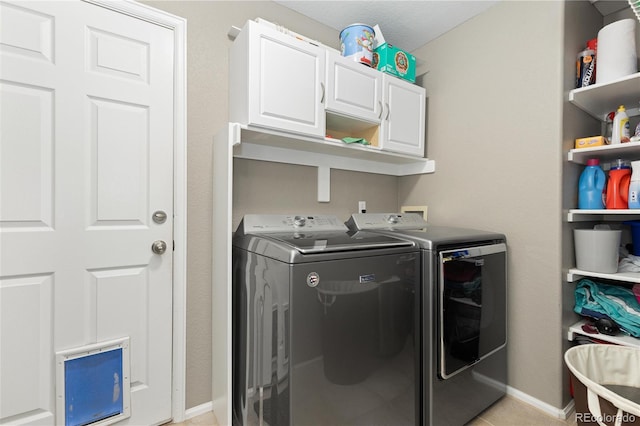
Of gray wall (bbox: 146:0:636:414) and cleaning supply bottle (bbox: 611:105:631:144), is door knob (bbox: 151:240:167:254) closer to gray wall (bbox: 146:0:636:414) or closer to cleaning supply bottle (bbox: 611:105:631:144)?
gray wall (bbox: 146:0:636:414)

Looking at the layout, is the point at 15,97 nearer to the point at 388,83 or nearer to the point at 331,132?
the point at 331,132

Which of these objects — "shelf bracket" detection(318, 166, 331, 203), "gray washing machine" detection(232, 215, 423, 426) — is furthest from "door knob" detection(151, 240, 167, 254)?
"shelf bracket" detection(318, 166, 331, 203)

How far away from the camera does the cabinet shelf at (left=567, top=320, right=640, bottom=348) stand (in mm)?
1549

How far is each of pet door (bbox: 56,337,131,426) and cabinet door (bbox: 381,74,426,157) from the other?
76.9 inches

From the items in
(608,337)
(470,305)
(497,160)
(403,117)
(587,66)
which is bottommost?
(608,337)

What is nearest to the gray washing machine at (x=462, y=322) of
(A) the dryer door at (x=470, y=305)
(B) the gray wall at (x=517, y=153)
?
(A) the dryer door at (x=470, y=305)

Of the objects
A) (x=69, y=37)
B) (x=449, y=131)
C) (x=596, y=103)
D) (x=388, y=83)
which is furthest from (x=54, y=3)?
(x=596, y=103)

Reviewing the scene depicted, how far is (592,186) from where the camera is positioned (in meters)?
1.73

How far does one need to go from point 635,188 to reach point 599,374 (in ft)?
3.25

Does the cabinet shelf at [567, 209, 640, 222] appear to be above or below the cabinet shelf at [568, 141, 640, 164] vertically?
below

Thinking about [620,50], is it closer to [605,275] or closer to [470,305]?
[605,275]

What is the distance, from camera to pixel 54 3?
1.34 m

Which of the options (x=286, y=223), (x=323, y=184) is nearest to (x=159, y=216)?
(x=286, y=223)

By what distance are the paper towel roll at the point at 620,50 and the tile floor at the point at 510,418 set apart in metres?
1.90
